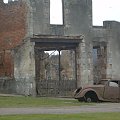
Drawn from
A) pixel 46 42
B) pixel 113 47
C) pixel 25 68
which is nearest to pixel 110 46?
pixel 113 47

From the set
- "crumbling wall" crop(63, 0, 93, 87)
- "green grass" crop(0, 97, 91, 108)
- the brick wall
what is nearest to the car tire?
"green grass" crop(0, 97, 91, 108)

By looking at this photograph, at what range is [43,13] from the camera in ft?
128

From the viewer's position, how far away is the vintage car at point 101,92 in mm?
31109

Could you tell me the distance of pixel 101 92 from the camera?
3136 cm

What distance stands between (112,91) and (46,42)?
31.2 ft

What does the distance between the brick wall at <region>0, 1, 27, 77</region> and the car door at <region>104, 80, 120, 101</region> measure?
10445 mm

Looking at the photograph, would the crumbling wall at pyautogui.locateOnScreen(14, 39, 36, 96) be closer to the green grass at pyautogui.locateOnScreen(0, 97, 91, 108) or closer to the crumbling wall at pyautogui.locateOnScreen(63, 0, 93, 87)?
the crumbling wall at pyautogui.locateOnScreen(63, 0, 93, 87)

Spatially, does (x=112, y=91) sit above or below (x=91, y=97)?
above

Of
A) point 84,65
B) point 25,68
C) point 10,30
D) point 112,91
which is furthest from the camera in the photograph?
point 84,65

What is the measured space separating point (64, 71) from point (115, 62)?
9.49 metres

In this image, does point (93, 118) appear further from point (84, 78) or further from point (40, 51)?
point (40, 51)

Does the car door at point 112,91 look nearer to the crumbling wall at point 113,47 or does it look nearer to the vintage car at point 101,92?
the vintage car at point 101,92

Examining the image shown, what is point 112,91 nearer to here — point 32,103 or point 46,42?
point 32,103

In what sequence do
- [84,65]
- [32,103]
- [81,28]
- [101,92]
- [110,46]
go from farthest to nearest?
[110,46] < [81,28] < [84,65] < [101,92] < [32,103]
